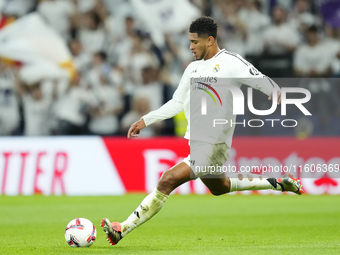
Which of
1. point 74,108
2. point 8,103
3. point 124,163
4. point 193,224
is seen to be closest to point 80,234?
point 193,224

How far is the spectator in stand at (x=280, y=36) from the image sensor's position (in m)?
14.6

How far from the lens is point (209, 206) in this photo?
1126cm

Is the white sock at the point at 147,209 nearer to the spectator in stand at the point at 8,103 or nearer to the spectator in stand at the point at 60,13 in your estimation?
A: the spectator in stand at the point at 8,103

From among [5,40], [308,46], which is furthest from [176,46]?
[5,40]

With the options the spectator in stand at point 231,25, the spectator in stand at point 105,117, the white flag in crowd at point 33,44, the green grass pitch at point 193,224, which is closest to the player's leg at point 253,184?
the green grass pitch at point 193,224

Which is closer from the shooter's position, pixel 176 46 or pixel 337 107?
pixel 337 107

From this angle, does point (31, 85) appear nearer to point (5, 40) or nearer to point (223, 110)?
point (5, 40)

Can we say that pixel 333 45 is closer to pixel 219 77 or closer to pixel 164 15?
pixel 164 15

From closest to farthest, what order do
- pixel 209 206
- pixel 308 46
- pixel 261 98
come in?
pixel 209 206 < pixel 261 98 < pixel 308 46

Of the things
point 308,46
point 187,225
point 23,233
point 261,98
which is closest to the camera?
point 23,233

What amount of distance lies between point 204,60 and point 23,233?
3.30 m

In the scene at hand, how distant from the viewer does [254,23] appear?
49.3ft

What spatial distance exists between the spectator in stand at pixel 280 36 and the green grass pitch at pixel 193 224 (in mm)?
3673

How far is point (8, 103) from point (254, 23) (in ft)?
20.2
